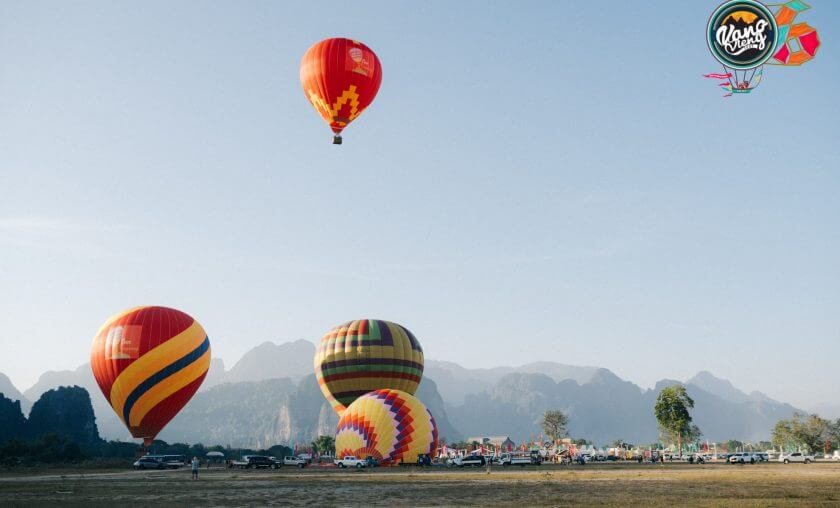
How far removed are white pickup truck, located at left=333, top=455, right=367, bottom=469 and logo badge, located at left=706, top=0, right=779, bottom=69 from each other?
37543 mm

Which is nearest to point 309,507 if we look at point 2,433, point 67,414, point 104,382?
point 104,382

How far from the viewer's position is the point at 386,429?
173ft

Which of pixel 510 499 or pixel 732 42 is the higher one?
pixel 732 42

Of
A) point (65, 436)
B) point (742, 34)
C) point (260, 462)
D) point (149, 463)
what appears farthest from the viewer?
point (65, 436)

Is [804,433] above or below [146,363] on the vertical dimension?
below

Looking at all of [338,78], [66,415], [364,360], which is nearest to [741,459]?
[364,360]

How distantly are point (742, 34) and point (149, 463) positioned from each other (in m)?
57.0

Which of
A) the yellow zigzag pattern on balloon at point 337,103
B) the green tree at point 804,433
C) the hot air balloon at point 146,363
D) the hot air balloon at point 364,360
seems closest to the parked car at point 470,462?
the hot air balloon at point 364,360

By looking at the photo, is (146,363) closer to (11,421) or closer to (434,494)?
(434,494)

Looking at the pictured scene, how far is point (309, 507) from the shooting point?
66.6 feet

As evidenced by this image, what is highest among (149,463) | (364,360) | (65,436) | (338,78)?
(338,78)

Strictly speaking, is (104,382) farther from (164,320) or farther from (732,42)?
(732,42)

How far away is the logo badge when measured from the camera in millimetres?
39219

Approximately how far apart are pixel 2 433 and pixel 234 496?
152 meters
